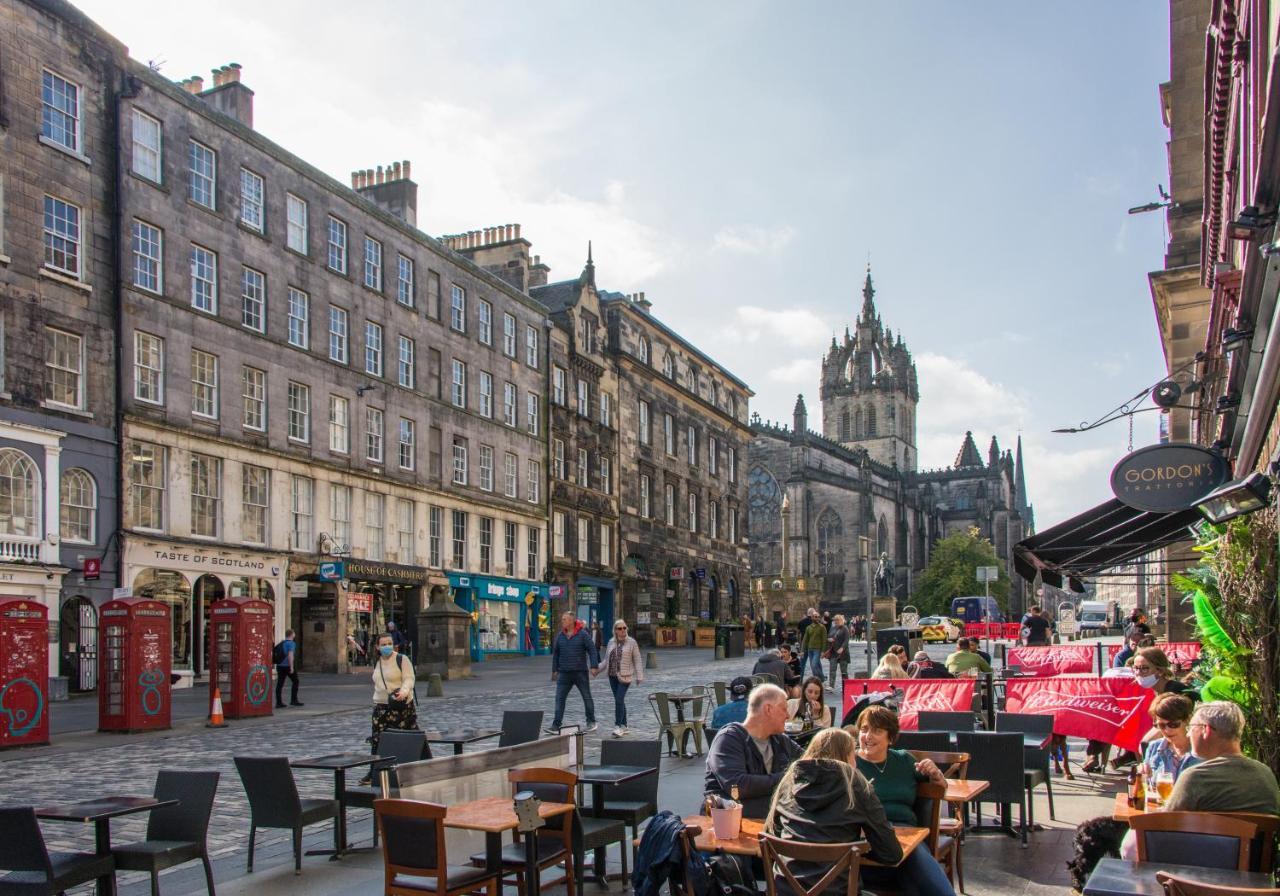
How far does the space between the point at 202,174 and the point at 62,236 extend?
492 cm

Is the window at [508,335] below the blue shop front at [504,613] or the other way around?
the other way around

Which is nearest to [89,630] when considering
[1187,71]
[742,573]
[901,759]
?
[901,759]

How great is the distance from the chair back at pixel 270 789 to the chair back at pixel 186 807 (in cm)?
82

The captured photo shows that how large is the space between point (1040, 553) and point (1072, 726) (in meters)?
3.44

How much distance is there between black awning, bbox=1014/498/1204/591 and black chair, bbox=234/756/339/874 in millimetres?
9467

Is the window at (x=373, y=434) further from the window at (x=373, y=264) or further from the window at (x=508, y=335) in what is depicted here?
the window at (x=508, y=335)

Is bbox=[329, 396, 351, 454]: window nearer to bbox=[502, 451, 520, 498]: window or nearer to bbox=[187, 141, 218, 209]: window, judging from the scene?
bbox=[187, 141, 218, 209]: window

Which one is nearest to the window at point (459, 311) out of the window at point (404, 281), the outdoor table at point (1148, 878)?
the window at point (404, 281)

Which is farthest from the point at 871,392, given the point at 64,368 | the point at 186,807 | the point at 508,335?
the point at 186,807

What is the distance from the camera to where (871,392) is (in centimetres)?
13212

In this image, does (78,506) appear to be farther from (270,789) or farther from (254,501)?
(270,789)

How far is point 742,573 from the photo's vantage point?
6438 cm

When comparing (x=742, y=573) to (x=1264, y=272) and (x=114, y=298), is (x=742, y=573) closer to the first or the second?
(x=114, y=298)

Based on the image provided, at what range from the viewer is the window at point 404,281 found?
37.6 metres
